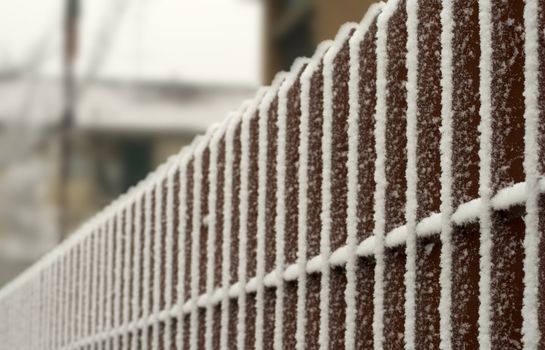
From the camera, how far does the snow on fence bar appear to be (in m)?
1.86

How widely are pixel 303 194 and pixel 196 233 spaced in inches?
40.0

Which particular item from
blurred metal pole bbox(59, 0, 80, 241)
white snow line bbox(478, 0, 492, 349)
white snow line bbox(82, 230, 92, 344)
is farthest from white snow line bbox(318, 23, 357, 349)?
blurred metal pole bbox(59, 0, 80, 241)

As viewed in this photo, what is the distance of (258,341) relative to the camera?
3.01 metres

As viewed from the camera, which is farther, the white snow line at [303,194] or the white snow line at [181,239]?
the white snow line at [181,239]

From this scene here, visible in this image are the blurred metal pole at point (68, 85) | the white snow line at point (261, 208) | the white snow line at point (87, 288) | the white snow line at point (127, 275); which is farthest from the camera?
the blurred metal pole at point (68, 85)

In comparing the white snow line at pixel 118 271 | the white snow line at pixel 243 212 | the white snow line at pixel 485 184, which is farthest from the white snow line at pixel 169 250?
the white snow line at pixel 485 184

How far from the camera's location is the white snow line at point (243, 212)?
3.16 meters

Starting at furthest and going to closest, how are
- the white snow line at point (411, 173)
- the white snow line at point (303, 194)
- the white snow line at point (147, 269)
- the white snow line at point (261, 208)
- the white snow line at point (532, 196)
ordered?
the white snow line at point (147, 269) < the white snow line at point (261, 208) < the white snow line at point (303, 194) < the white snow line at point (411, 173) < the white snow line at point (532, 196)

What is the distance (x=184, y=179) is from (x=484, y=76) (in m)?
2.14

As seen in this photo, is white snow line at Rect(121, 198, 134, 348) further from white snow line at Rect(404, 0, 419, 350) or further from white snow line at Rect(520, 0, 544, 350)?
white snow line at Rect(520, 0, 544, 350)

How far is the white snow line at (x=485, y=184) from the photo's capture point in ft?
6.14

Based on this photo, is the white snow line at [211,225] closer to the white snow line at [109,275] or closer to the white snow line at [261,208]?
the white snow line at [261,208]

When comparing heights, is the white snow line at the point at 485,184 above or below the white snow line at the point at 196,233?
below

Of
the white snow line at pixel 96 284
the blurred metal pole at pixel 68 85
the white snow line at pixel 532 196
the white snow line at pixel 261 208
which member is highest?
the blurred metal pole at pixel 68 85
